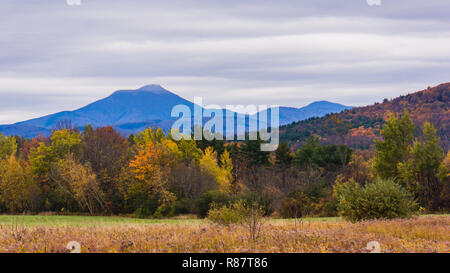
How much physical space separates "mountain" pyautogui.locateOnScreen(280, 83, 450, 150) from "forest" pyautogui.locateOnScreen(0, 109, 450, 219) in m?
43.5

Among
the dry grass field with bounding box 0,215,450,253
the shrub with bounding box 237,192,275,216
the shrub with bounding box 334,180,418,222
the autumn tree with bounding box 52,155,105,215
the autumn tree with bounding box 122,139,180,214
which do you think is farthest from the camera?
the autumn tree with bounding box 52,155,105,215

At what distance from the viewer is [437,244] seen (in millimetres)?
13055

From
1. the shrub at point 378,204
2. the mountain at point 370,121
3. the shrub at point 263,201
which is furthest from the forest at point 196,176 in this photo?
the mountain at point 370,121

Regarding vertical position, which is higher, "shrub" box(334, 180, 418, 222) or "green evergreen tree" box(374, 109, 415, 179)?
"green evergreen tree" box(374, 109, 415, 179)

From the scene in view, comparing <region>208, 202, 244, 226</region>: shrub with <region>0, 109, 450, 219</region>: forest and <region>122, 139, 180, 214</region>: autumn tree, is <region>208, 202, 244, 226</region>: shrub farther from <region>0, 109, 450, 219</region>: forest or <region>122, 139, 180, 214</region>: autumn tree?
<region>122, 139, 180, 214</region>: autumn tree

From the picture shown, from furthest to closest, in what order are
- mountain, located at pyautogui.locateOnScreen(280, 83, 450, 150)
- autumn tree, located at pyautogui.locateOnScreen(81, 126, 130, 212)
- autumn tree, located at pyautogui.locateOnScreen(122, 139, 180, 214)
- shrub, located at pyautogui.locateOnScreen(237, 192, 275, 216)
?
mountain, located at pyautogui.locateOnScreen(280, 83, 450, 150), autumn tree, located at pyautogui.locateOnScreen(81, 126, 130, 212), autumn tree, located at pyautogui.locateOnScreen(122, 139, 180, 214), shrub, located at pyautogui.locateOnScreen(237, 192, 275, 216)

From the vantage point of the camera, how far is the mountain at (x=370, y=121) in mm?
114012

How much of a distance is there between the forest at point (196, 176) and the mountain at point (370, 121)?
1712 inches

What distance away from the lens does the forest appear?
44.8 metres

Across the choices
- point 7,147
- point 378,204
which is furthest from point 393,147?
point 7,147

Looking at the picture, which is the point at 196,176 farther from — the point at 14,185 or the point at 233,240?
the point at 233,240

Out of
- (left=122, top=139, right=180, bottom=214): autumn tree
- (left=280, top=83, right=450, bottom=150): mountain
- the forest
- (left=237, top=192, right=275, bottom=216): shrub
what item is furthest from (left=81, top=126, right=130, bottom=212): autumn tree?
(left=280, top=83, right=450, bottom=150): mountain

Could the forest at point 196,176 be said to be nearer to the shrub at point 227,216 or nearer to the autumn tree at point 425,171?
the autumn tree at point 425,171
